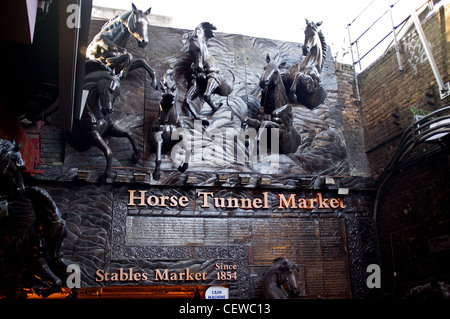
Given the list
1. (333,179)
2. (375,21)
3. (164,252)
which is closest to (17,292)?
(164,252)

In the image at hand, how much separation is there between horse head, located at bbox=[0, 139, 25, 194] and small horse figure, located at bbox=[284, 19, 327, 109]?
6260mm

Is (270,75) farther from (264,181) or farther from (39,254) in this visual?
(39,254)

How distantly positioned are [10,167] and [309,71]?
6.96m

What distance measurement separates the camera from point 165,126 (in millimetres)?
8516

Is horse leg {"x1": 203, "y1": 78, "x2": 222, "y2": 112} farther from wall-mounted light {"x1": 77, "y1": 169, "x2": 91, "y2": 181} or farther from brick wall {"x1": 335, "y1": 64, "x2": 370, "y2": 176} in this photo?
brick wall {"x1": 335, "y1": 64, "x2": 370, "y2": 176}

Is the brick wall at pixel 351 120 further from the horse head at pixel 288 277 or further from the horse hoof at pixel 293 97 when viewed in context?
the horse head at pixel 288 277

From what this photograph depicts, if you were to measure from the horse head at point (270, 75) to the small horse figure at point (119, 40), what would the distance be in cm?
268

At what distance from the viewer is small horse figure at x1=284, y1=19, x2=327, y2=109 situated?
969cm

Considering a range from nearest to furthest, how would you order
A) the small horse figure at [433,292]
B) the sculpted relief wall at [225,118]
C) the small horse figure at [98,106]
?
the small horse figure at [433,292]
the small horse figure at [98,106]
the sculpted relief wall at [225,118]

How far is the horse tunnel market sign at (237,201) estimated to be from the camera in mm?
8273

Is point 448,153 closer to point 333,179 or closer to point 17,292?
point 333,179

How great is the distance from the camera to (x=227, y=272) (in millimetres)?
8164

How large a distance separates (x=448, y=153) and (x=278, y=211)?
3.34 m

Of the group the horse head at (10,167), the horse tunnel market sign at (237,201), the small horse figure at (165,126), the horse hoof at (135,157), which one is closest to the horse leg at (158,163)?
the small horse figure at (165,126)
